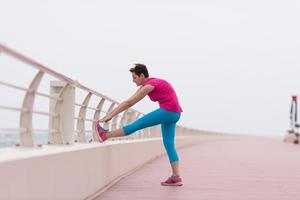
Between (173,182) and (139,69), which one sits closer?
(139,69)

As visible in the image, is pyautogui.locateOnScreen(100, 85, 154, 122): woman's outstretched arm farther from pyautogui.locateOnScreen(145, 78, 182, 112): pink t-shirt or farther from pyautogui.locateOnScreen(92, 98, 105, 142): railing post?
pyautogui.locateOnScreen(92, 98, 105, 142): railing post

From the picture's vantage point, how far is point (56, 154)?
6.45 meters

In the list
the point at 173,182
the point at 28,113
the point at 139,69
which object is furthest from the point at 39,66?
the point at 173,182

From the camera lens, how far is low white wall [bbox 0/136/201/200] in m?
5.03

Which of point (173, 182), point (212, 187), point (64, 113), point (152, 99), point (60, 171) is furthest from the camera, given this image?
point (173, 182)

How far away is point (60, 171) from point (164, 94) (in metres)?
3.09

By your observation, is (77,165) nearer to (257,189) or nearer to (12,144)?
(12,144)

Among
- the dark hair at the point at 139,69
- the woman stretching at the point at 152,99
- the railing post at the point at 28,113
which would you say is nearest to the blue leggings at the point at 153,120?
the woman stretching at the point at 152,99

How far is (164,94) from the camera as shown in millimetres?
9406

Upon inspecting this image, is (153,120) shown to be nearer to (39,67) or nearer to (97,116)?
(97,116)

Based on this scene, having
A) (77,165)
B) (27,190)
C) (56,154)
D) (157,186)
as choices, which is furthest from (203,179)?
(27,190)

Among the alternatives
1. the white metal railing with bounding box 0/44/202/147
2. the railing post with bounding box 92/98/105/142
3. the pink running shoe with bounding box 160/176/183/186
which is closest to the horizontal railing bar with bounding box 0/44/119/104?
the white metal railing with bounding box 0/44/202/147

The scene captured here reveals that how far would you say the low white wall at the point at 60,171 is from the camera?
16.5ft

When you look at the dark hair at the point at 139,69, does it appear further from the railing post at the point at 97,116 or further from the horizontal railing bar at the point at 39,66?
the railing post at the point at 97,116
